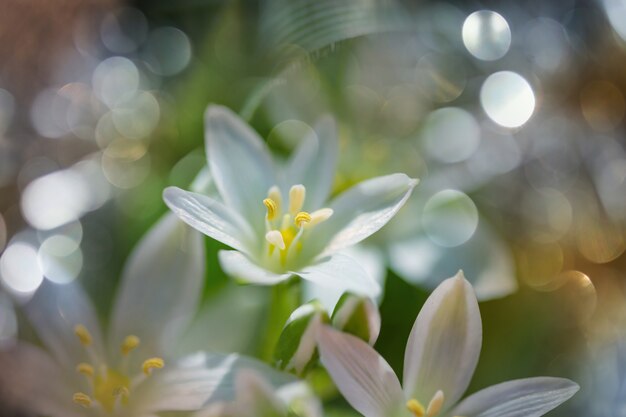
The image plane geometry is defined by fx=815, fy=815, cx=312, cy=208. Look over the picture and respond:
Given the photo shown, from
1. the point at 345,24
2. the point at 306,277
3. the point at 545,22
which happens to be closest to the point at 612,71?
the point at 545,22

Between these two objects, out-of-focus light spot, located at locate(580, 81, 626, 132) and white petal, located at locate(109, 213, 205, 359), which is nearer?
white petal, located at locate(109, 213, 205, 359)

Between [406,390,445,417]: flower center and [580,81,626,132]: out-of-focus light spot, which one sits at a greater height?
[580,81,626,132]: out-of-focus light spot

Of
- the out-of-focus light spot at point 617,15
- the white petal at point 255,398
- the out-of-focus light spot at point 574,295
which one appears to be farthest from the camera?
the out-of-focus light spot at point 617,15

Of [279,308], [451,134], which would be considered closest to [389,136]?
[451,134]

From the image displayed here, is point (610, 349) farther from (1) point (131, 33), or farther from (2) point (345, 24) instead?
(1) point (131, 33)

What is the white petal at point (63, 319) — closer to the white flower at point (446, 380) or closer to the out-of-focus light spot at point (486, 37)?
the white flower at point (446, 380)

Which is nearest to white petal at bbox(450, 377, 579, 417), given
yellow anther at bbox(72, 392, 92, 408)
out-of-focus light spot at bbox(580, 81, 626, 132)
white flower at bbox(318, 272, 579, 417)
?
white flower at bbox(318, 272, 579, 417)

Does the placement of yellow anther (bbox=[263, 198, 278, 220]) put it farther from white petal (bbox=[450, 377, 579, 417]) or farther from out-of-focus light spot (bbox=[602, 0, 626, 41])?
out-of-focus light spot (bbox=[602, 0, 626, 41])

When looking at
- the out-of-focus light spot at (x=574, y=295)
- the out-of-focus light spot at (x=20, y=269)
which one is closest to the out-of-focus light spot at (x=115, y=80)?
the out-of-focus light spot at (x=20, y=269)

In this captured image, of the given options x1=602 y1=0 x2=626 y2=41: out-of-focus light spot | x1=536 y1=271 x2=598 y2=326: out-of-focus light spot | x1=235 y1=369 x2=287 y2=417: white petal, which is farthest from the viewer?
x1=602 y1=0 x2=626 y2=41: out-of-focus light spot
